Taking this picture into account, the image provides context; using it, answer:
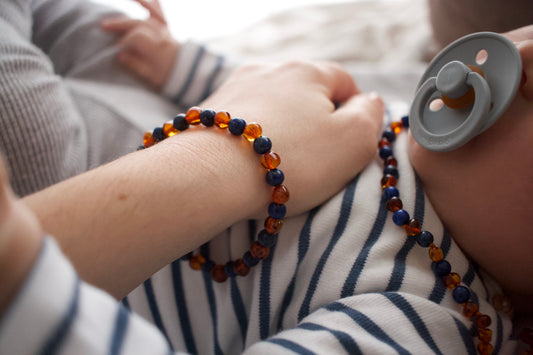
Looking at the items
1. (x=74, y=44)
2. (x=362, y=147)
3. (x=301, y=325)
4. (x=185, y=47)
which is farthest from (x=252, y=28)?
(x=301, y=325)

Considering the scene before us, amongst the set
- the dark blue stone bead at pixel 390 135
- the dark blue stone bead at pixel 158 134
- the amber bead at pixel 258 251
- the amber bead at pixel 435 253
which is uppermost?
the dark blue stone bead at pixel 390 135

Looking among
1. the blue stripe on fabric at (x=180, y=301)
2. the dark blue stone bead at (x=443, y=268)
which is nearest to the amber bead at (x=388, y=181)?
the dark blue stone bead at (x=443, y=268)

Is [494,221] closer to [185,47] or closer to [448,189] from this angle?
[448,189]

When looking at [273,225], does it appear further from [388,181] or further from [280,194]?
[388,181]

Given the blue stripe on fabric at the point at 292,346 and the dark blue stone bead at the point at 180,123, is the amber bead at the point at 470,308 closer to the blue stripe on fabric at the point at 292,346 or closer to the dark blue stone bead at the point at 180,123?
the blue stripe on fabric at the point at 292,346

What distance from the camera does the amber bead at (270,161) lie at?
47 cm

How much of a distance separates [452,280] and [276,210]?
257 mm

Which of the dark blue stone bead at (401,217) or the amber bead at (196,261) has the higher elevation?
the dark blue stone bead at (401,217)

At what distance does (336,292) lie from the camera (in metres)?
0.49

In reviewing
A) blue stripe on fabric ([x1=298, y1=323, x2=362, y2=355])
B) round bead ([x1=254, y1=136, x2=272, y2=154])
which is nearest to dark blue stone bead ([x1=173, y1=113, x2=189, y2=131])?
round bead ([x1=254, y1=136, x2=272, y2=154])

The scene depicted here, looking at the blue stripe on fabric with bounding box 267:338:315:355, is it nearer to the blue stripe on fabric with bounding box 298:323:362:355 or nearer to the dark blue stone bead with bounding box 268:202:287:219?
the blue stripe on fabric with bounding box 298:323:362:355

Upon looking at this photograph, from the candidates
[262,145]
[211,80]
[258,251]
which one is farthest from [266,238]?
[211,80]

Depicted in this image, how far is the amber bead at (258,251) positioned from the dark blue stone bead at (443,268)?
233 millimetres

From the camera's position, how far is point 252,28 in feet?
4.64
